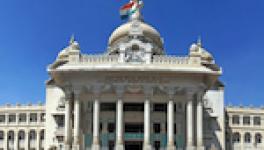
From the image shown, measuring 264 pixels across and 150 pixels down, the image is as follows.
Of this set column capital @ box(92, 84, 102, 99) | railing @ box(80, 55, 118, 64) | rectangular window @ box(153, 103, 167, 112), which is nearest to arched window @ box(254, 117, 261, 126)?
rectangular window @ box(153, 103, 167, 112)

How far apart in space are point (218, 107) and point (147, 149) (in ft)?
78.3

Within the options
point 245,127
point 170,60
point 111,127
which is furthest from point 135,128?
point 245,127

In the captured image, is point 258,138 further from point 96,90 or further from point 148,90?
point 96,90

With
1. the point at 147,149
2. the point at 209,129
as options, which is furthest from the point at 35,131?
the point at 147,149

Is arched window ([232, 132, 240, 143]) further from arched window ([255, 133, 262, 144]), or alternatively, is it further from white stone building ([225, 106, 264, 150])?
arched window ([255, 133, 262, 144])

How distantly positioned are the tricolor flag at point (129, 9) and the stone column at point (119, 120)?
1471cm

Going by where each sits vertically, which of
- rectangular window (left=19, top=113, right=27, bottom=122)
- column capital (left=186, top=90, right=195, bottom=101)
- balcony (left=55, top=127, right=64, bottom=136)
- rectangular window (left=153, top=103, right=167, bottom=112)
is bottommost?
balcony (left=55, top=127, right=64, bottom=136)

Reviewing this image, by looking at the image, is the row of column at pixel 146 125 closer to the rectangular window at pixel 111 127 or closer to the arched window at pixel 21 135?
the rectangular window at pixel 111 127

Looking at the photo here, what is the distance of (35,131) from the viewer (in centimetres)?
9700

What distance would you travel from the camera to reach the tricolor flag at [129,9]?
73.9 metres

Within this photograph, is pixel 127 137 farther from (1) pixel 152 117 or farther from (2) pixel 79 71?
(2) pixel 79 71

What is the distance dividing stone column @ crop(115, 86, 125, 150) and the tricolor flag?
14.7 metres

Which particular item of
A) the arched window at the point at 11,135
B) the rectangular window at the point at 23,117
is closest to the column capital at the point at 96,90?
the rectangular window at the point at 23,117

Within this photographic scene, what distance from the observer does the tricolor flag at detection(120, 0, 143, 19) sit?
73912 mm
